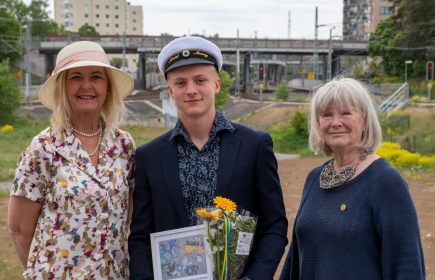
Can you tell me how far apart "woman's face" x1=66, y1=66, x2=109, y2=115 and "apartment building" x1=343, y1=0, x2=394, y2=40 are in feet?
296

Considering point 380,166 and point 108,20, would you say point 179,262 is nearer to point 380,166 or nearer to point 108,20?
point 380,166

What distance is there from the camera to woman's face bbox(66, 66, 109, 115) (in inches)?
131

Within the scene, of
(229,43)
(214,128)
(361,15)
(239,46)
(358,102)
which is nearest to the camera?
(358,102)

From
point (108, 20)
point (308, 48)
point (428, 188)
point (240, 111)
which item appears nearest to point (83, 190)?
point (428, 188)

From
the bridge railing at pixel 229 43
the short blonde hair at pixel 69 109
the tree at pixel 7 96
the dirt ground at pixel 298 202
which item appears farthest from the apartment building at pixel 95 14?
the short blonde hair at pixel 69 109

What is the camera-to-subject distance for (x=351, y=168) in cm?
291

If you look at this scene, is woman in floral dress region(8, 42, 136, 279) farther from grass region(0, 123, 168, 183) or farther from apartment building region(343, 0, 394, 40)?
apartment building region(343, 0, 394, 40)

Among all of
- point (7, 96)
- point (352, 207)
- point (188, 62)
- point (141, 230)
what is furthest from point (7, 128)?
point (352, 207)

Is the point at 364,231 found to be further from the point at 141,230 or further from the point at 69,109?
the point at 69,109

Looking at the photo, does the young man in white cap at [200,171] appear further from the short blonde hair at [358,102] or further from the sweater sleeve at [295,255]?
the short blonde hair at [358,102]

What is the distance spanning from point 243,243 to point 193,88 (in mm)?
1053

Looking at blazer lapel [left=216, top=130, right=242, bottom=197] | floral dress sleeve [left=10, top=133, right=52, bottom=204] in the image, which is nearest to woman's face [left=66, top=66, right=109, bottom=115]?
floral dress sleeve [left=10, top=133, right=52, bottom=204]

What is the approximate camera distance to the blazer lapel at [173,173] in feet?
9.93

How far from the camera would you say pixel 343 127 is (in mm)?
2945
